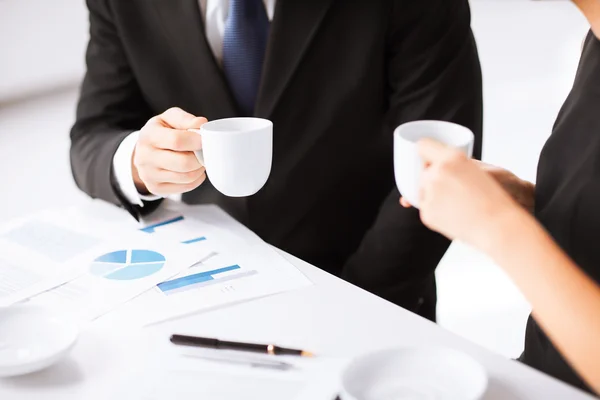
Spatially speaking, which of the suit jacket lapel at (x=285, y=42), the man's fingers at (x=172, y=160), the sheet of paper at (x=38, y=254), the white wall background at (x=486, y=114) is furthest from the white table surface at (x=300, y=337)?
the white wall background at (x=486, y=114)

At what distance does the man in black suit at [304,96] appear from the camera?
4.14ft

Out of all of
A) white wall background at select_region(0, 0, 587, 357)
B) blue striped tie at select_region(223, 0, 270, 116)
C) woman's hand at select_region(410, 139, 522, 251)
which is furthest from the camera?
white wall background at select_region(0, 0, 587, 357)

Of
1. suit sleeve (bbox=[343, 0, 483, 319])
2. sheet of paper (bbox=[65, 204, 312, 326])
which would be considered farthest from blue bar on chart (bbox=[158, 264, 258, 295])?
suit sleeve (bbox=[343, 0, 483, 319])

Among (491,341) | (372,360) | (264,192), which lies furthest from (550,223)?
(491,341)

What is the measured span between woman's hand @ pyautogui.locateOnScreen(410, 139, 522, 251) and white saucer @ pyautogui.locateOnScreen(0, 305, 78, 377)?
1.45 ft

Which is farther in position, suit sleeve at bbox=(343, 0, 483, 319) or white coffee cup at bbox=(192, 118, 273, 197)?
suit sleeve at bbox=(343, 0, 483, 319)

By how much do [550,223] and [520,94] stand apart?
2.98m

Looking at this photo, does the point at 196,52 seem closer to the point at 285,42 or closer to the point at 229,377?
the point at 285,42

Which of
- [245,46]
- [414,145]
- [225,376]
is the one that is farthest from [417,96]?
[225,376]

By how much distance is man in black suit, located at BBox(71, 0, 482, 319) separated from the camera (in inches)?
49.6

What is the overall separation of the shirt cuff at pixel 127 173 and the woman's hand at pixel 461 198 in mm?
604

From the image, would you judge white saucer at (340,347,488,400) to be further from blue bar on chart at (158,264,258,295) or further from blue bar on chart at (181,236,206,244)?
blue bar on chart at (181,236,206,244)

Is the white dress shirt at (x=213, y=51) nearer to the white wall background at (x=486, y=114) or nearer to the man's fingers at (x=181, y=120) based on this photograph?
the man's fingers at (x=181, y=120)

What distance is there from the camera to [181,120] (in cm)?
111
